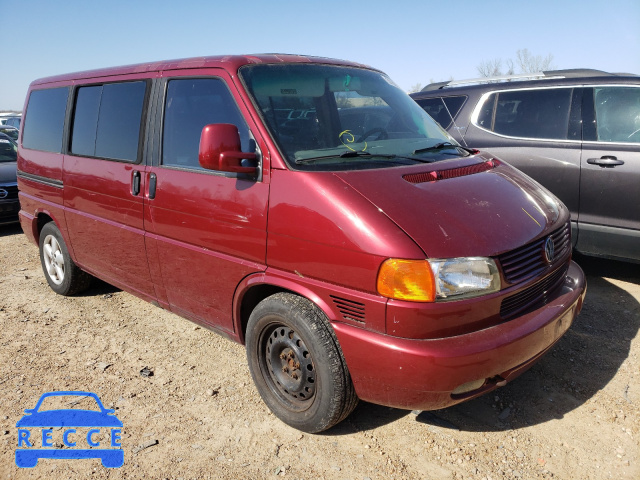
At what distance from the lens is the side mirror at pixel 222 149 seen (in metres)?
2.69

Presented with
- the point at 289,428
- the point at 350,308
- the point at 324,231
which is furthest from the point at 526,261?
the point at 289,428

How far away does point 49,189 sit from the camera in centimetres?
459

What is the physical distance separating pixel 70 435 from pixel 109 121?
2266 millimetres

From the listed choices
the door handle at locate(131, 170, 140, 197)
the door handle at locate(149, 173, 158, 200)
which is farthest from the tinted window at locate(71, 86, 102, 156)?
the door handle at locate(149, 173, 158, 200)

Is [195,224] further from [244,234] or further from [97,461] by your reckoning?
[97,461]

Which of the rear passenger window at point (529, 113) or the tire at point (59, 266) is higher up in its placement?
the rear passenger window at point (529, 113)

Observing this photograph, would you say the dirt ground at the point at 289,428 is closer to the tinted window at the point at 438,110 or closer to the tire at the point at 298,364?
the tire at the point at 298,364

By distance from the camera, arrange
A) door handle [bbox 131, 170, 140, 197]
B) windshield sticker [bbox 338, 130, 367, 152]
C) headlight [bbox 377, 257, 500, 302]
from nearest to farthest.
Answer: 1. headlight [bbox 377, 257, 500, 302]
2. windshield sticker [bbox 338, 130, 367, 152]
3. door handle [bbox 131, 170, 140, 197]

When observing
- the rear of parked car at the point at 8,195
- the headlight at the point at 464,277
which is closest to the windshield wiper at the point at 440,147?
the headlight at the point at 464,277

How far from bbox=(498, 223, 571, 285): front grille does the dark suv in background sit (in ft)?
6.57

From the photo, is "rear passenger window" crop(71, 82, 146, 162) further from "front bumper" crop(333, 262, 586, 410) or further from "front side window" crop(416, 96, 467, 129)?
"front side window" crop(416, 96, 467, 129)

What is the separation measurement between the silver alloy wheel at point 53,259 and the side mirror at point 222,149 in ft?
9.35

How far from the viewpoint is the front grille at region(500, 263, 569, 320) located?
250 centimetres

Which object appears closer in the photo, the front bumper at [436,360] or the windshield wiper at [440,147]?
the front bumper at [436,360]
